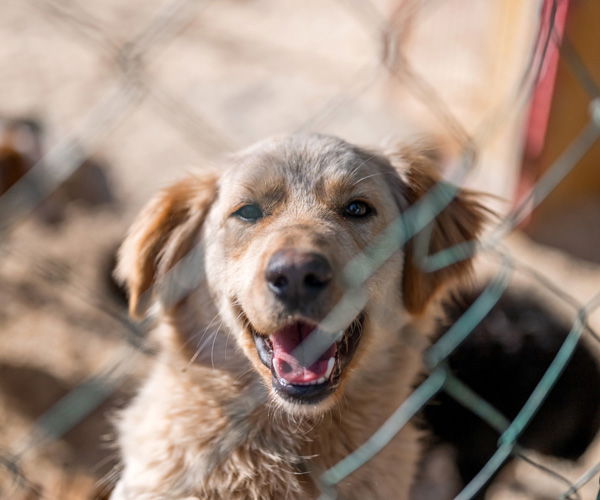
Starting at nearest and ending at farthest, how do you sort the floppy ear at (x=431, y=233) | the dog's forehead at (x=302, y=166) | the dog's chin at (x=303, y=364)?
the dog's chin at (x=303, y=364), the dog's forehead at (x=302, y=166), the floppy ear at (x=431, y=233)

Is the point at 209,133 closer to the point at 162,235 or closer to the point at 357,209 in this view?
the point at 162,235

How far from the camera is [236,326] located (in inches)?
86.7

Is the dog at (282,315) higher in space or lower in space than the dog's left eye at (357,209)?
lower

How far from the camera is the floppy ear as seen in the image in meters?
2.40

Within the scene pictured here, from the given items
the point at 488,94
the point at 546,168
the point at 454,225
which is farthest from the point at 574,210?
the point at 454,225

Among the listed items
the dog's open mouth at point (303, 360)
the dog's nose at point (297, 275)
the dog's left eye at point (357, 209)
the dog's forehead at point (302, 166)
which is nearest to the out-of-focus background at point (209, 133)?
the dog's forehead at point (302, 166)

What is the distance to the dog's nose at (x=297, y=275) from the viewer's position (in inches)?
70.4

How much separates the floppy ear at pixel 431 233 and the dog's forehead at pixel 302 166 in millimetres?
175

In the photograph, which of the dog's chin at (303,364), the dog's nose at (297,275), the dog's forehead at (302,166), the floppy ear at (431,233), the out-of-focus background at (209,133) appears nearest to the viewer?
the dog's nose at (297,275)

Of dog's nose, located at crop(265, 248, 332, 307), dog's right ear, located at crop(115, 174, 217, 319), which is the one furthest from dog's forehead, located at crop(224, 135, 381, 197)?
dog's nose, located at crop(265, 248, 332, 307)

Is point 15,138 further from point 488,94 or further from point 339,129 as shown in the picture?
point 488,94

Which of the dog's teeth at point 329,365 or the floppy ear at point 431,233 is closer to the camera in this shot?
the dog's teeth at point 329,365

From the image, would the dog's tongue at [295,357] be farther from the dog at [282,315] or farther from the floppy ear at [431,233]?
the floppy ear at [431,233]

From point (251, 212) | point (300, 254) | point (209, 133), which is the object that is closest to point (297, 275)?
point (300, 254)
